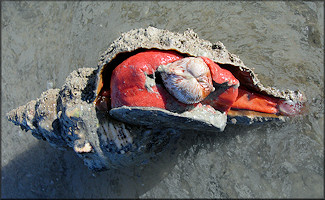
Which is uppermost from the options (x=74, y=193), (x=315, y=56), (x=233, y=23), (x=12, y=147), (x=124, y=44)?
(x=124, y=44)

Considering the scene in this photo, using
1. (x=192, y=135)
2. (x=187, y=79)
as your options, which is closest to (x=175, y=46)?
(x=187, y=79)

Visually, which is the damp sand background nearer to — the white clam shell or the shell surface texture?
the shell surface texture

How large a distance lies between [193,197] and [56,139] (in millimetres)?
1574

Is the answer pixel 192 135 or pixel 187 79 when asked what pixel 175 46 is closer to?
pixel 187 79

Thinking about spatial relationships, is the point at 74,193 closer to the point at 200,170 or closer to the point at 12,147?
the point at 12,147

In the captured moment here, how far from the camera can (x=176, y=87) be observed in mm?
1939

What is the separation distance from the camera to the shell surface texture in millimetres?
2023

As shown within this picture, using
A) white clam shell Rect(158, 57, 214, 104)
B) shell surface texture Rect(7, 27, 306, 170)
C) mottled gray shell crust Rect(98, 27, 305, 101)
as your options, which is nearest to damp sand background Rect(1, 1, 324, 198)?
shell surface texture Rect(7, 27, 306, 170)

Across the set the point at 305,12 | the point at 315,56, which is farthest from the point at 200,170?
the point at 305,12

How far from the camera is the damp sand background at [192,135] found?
256 cm

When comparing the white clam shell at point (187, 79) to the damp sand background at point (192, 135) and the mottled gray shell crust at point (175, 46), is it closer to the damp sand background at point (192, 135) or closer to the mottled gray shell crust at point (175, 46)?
the mottled gray shell crust at point (175, 46)

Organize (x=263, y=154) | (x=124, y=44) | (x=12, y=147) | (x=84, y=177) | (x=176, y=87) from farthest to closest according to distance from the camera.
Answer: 1. (x=12, y=147)
2. (x=84, y=177)
3. (x=263, y=154)
4. (x=124, y=44)
5. (x=176, y=87)

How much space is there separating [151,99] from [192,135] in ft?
3.69

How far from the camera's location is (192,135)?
9.90 feet
